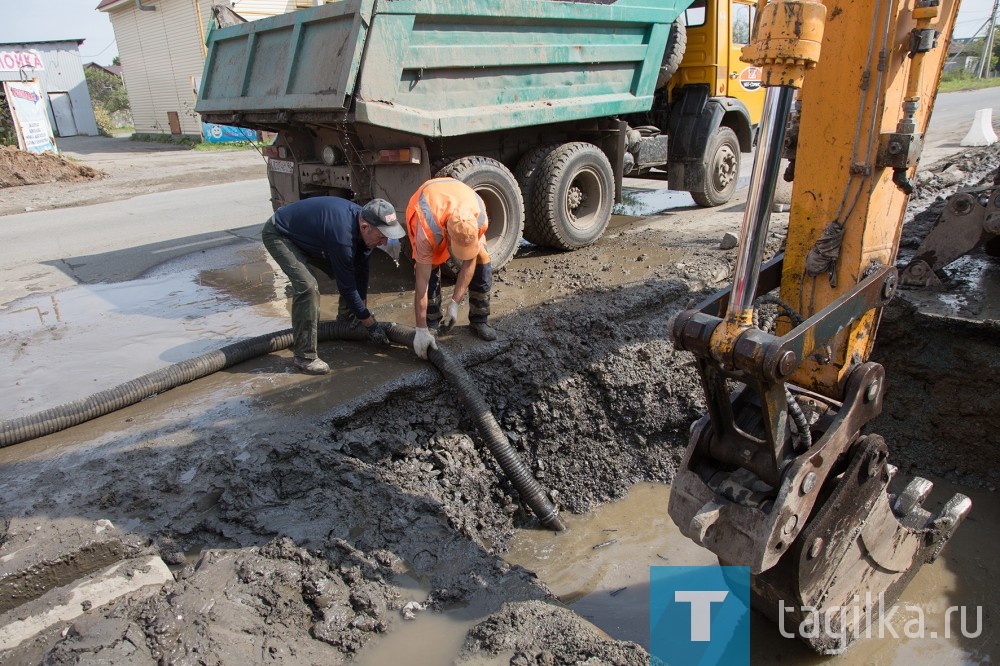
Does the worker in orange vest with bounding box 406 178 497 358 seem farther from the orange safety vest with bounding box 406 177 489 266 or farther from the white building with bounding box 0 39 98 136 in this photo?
the white building with bounding box 0 39 98 136

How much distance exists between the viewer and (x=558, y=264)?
6.45 meters

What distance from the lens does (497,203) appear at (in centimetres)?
605

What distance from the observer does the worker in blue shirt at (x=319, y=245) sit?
4.38 meters

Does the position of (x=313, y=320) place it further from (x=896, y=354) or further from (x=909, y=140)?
(x=896, y=354)

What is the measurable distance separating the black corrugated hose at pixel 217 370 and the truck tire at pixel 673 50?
15.9 ft

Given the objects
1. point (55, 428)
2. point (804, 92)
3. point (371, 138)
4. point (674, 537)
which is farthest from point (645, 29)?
point (55, 428)

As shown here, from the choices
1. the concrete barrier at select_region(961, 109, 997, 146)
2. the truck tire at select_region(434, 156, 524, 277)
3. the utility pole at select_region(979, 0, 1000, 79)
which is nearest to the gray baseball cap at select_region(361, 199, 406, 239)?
the truck tire at select_region(434, 156, 524, 277)

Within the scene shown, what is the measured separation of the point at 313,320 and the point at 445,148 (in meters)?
2.22

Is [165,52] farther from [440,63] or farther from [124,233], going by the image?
[440,63]

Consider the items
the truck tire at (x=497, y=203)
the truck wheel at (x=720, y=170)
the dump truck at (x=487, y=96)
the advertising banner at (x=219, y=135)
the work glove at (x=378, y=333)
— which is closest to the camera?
the work glove at (x=378, y=333)

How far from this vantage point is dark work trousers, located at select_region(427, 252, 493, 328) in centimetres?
479

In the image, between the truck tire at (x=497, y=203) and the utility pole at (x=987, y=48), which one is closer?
the truck tire at (x=497, y=203)

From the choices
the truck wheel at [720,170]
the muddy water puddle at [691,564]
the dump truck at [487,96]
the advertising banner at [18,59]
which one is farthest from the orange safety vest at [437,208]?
the advertising banner at [18,59]

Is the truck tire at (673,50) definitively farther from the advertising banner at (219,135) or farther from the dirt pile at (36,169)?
the advertising banner at (219,135)
